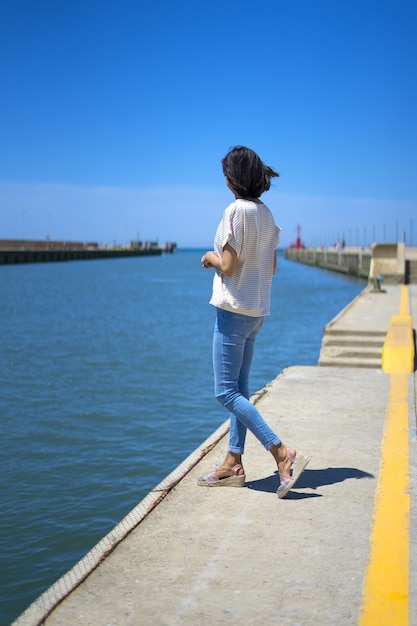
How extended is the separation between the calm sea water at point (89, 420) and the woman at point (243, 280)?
1.63 metres

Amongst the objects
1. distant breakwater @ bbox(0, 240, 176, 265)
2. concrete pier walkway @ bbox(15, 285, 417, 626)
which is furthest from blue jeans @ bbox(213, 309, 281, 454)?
distant breakwater @ bbox(0, 240, 176, 265)

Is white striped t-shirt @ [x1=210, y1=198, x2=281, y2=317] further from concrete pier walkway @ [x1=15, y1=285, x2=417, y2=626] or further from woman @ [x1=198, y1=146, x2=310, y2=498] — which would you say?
concrete pier walkway @ [x1=15, y1=285, x2=417, y2=626]

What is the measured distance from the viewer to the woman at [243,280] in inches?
151

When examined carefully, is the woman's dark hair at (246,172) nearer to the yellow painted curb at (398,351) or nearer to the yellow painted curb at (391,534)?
the yellow painted curb at (391,534)

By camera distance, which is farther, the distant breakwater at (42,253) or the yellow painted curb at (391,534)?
the distant breakwater at (42,253)

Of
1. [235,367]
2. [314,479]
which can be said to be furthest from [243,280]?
[314,479]

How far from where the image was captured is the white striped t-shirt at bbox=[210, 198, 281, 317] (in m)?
3.82

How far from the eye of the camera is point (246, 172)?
3871 millimetres

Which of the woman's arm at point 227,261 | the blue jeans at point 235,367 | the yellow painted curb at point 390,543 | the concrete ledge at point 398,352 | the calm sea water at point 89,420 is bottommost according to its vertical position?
the calm sea water at point 89,420

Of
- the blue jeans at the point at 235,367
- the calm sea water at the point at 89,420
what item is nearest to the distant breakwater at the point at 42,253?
the calm sea water at the point at 89,420

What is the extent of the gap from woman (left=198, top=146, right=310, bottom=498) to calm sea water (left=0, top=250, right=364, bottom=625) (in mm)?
1634

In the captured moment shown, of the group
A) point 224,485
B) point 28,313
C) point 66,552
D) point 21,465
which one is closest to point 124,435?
point 21,465

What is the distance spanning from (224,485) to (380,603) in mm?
1491

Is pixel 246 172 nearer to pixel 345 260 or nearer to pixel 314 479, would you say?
pixel 314 479
